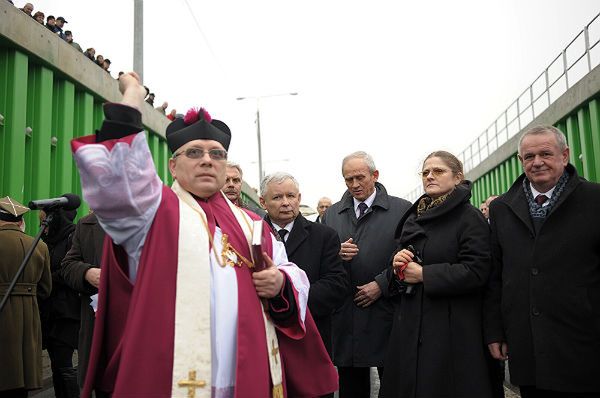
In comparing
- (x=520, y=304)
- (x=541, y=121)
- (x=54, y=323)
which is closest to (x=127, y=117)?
(x=520, y=304)

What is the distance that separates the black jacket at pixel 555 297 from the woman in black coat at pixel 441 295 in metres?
0.14

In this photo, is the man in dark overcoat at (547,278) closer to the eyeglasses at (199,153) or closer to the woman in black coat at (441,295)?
the woman in black coat at (441,295)

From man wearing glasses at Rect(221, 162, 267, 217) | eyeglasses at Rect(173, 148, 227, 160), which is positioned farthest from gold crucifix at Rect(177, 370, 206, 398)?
man wearing glasses at Rect(221, 162, 267, 217)

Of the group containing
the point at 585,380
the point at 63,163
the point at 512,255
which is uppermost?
the point at 63,163

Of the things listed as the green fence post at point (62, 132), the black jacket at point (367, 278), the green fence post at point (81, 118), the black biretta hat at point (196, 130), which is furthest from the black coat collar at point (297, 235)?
the green fence post at point (81, 118)

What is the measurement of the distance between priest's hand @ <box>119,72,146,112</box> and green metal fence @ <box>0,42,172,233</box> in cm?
474

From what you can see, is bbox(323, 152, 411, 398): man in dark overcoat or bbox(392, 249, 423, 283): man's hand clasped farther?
bbox(323, 152, 411, 398): man in dark overcoat

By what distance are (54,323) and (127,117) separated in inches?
146

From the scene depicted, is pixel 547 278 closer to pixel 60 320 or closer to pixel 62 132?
pixel 60 320

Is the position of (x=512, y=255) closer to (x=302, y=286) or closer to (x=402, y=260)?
(x=402, y=260)

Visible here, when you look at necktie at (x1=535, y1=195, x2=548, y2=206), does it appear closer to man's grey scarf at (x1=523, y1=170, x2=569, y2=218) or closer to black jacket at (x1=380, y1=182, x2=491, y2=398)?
man's grey scarf at (x1=523, y1=170, x2=569, y2=218)

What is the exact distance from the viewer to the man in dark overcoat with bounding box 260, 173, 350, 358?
3.93m

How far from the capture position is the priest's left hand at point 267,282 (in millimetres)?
2488

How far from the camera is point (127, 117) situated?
7.14 ft
